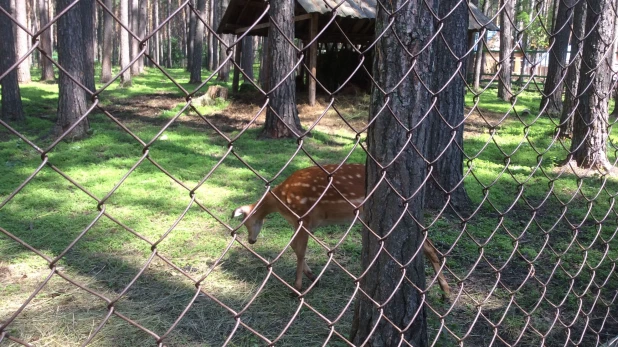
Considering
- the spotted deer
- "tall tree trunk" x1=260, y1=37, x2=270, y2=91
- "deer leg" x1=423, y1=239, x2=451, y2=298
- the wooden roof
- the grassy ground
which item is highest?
the wooden roof

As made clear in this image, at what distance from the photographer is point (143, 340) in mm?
3484

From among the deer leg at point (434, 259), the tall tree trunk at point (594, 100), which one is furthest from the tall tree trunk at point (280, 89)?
the deer leg at point (434, 259)

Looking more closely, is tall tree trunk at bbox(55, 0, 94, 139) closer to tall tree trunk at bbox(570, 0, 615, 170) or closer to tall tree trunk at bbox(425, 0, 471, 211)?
tall tree trunk at bbox(425, 0, 471, 211)

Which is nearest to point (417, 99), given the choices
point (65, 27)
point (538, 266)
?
point (538, 266)

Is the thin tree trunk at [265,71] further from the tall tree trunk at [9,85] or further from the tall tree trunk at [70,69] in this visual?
the tall tree trunk at [9,85]

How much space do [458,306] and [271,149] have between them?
5568 millimetres

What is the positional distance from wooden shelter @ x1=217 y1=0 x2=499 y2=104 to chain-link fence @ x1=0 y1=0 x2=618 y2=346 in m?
Result: 2.96

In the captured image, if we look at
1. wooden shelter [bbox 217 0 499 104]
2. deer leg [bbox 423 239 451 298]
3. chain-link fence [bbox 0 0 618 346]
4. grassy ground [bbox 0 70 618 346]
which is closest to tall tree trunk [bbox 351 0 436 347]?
chain-link fence [bbox 0 0 618 346]

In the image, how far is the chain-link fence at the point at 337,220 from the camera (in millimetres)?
1956

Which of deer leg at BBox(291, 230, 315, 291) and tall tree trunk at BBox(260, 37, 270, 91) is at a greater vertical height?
tall tree trunk at BBox(260, 37, 270, 91)

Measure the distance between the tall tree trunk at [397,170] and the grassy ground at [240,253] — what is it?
7.3 inches

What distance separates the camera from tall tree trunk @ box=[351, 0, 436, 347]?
1.95 m

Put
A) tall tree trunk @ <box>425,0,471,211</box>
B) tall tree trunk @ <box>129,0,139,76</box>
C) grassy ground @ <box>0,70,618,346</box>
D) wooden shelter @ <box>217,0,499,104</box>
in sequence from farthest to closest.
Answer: tall tree trunk @ <box>129,0,139,76</box>
wooden shelter @ <box>217,0,499,104</box>
tall tree trunk @ <box>425,0,471,211</box>
grassy ground @ <box>0,70,618,346</box>

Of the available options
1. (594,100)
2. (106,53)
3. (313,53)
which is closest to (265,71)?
(313,53)
